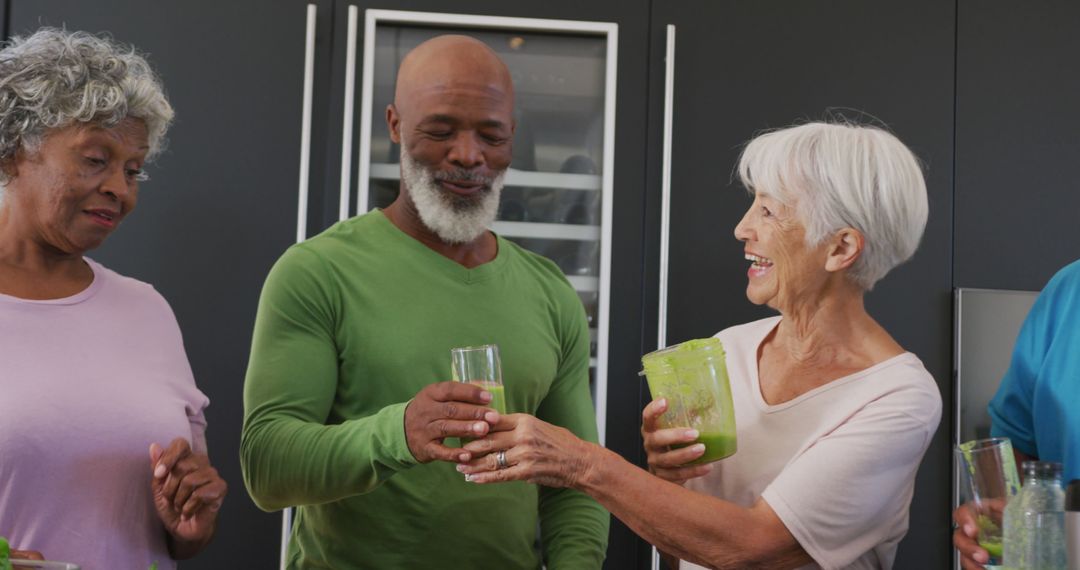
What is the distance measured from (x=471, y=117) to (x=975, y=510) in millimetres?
884

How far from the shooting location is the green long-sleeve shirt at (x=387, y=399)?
1479 millimetres

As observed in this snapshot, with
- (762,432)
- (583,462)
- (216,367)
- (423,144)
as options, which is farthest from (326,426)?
(216,367)

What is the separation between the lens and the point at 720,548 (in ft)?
4.77

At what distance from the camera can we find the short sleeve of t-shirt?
145 cm

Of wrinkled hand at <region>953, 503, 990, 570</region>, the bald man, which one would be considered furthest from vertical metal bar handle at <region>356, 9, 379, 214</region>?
wrinkled hand at <region>953, 503, 990, 570</region>

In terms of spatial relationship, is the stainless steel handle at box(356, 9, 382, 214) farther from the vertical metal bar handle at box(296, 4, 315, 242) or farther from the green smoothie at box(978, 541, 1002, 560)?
the green smoothie at box(978, 541, 1002, 560)

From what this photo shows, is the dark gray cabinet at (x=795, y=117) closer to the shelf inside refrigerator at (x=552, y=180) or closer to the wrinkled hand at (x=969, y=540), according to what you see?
the shelf inside refrigerator at (x=552, y=180)

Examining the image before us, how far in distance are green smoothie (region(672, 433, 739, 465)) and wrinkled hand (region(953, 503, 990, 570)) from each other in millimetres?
286

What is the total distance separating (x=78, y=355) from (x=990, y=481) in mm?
1139

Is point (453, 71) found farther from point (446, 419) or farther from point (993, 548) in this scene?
point (993, 548)

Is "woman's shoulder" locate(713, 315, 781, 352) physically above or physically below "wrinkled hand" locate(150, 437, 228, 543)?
above

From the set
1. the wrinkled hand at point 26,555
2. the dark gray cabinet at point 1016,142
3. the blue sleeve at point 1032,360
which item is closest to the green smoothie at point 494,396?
the wrinkled hand at point 26,555

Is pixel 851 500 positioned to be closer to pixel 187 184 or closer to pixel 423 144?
pixel 423 144

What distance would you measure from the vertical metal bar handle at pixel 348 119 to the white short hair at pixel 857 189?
1.33m
